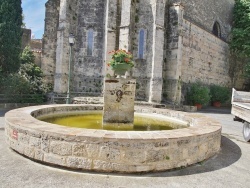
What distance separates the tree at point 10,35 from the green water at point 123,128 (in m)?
9.81

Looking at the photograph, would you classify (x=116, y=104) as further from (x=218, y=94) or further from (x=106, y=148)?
(x=218, y=94)

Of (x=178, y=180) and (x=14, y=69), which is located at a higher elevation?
(x=14, y=69)

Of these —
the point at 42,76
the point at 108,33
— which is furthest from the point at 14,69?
the point at 108,33

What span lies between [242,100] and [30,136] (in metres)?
8.09

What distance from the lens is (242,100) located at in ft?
29.4

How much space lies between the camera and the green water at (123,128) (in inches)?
241

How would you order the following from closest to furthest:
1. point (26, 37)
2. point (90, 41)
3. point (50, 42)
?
point (90, 41) → point (50, 42) → point (26, 37)

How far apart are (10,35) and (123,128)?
1260cm

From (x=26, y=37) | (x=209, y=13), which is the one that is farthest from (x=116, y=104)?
(x=26, y=37)

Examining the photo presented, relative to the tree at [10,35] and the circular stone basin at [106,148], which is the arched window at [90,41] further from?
the circular stone basin at [106,148]

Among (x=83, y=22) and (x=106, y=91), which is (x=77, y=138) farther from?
(x=83, y=22)

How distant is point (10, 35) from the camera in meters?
14.9

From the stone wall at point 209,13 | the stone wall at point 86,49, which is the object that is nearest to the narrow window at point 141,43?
the stone wall at point 86,49

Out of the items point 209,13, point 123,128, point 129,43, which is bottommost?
point 123,128
